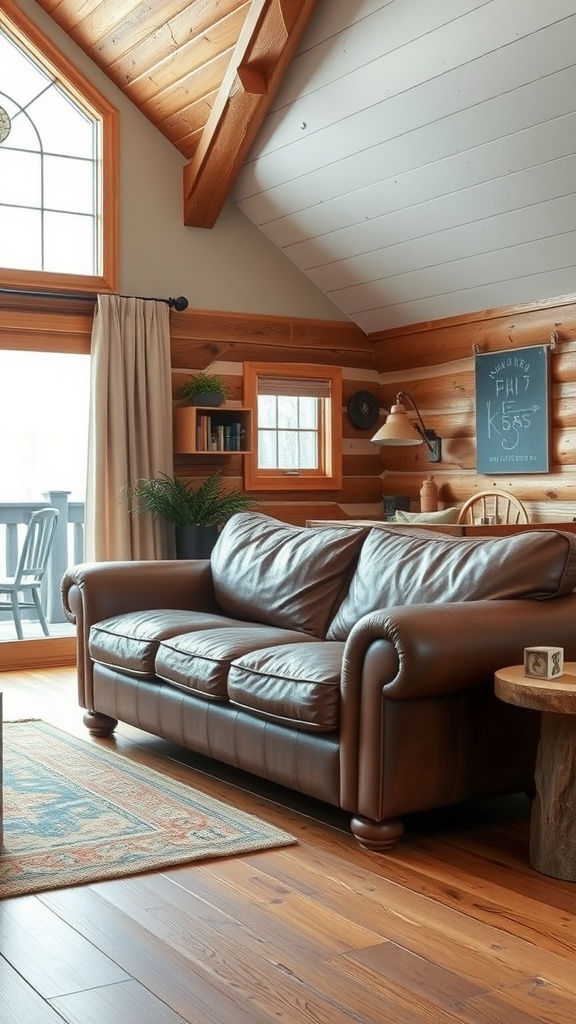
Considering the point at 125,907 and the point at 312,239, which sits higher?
the point at 312,239

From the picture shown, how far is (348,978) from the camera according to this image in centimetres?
230

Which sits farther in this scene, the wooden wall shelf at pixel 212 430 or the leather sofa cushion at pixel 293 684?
the wooden wall shelf at pixel 212 430

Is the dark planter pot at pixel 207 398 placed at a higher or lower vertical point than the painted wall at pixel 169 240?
lower

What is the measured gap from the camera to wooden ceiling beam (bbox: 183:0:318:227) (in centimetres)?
551

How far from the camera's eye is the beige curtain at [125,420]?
640 centimetres

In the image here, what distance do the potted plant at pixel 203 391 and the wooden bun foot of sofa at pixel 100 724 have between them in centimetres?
251

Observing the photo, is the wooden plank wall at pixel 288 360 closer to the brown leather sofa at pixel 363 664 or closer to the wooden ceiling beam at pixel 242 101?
the wooden ceiling beam at pixel 242 101

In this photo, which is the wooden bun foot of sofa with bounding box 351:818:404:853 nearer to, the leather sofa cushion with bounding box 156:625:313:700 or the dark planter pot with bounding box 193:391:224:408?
the leather sofa cushion with bounding box 156:625:313:700

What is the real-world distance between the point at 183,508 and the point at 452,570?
307 cm

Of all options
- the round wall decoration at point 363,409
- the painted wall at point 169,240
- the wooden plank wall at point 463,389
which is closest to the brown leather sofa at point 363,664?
the wooden plank wall at point 463,389

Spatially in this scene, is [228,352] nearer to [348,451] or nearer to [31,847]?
[348,451]

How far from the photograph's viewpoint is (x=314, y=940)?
2.51m

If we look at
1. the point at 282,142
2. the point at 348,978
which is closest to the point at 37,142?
the point at 282,142

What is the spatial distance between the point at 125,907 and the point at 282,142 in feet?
15.0
